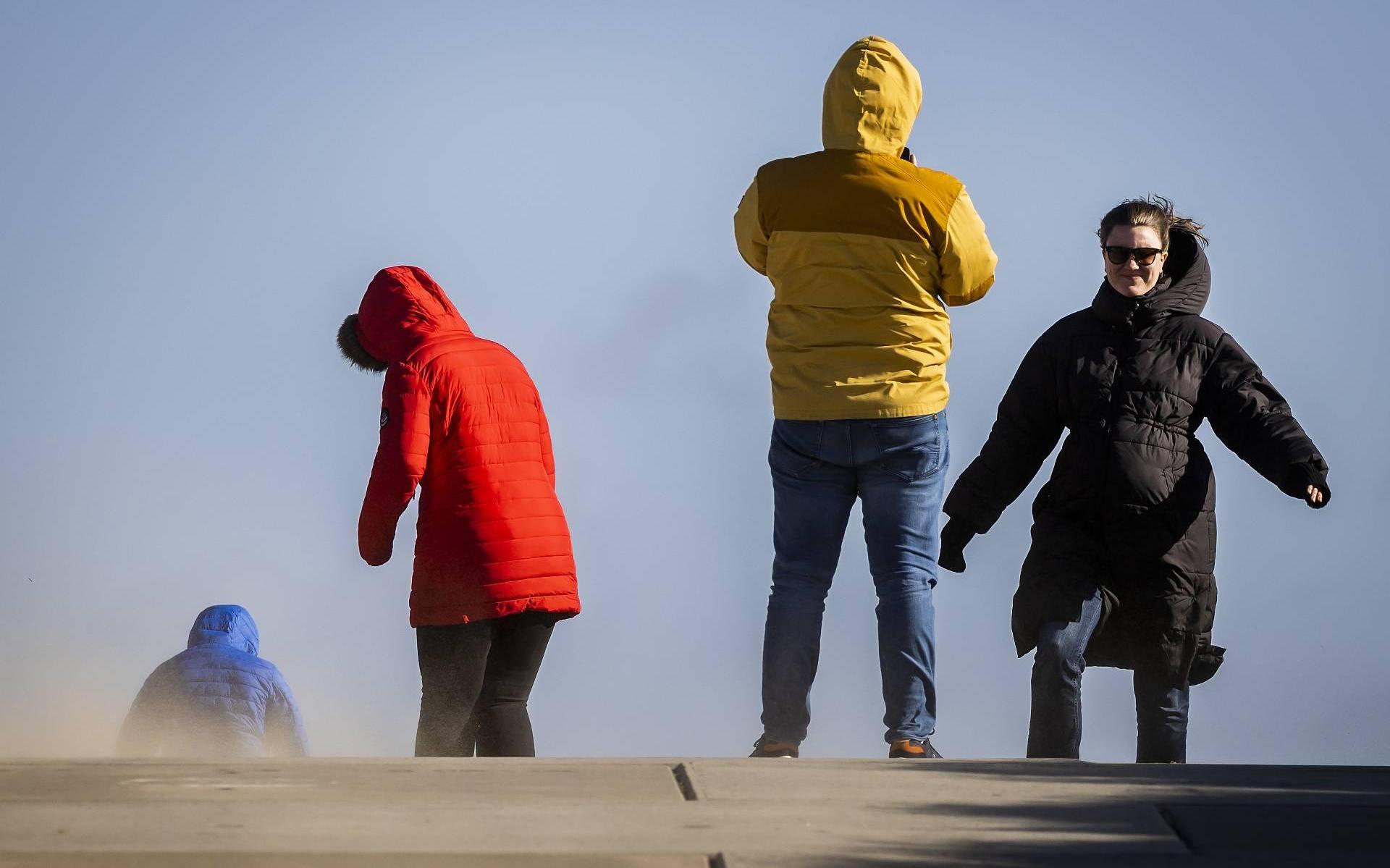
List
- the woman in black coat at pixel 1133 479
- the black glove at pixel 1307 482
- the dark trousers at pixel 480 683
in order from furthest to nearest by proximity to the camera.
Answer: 1. the dark trousers at pixel 480 683
2. the woman in black coat at pixel 1133 479
3. the black glove at pixel 1307 482

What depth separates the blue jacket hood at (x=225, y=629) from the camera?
822 cm

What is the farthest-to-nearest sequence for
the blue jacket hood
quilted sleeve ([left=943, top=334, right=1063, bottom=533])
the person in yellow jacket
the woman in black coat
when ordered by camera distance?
the blue jacket hood → quilted sleeve ([left=943, top=334, right=1063, bottom=533]) → the person in yellow jacket → the woman in black coat

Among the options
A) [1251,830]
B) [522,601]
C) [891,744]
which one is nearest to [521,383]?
[522,601]

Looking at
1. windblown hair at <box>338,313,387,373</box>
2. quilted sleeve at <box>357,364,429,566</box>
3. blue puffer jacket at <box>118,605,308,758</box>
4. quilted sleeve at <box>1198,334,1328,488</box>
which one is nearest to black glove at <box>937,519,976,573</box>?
quilted sleeve at <box>1198,334,1328,488</box>

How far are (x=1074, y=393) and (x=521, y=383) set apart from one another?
1.87 m

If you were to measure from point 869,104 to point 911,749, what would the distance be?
2026mm

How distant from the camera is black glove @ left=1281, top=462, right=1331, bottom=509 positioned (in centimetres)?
572

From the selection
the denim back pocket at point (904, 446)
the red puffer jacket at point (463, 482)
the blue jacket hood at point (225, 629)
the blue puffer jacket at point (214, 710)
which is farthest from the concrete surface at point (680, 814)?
the blue jacket hood at point (225, 629)

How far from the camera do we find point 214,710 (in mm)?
7582

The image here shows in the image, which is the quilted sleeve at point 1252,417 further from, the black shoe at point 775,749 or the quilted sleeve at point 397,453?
the quilted sleeve at point 397,453

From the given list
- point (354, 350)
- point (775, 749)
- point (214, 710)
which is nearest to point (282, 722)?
point (214, 710)

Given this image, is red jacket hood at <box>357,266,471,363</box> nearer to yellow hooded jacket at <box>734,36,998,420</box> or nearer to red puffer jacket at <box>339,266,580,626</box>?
red puffer jacket at <box>339,266,580,626</box>

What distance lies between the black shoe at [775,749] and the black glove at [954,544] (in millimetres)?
727

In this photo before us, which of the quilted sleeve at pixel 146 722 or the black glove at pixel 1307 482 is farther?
the quilted sleeve at pixel 146 722
